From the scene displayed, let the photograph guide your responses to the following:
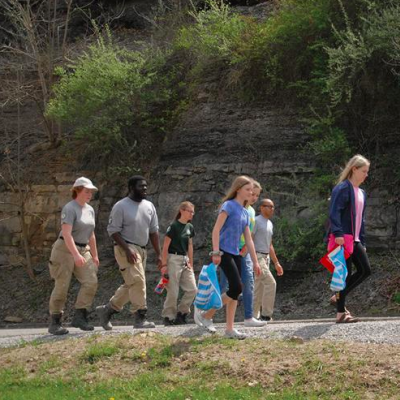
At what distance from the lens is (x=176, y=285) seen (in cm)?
1414

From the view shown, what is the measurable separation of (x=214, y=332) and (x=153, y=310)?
10.0 m

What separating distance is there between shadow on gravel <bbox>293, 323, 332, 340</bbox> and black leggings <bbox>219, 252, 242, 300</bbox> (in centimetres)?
79

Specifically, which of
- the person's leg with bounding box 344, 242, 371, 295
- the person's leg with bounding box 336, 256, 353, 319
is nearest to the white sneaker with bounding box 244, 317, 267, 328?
the person's leg with bounding box 336, 256, 353, 319

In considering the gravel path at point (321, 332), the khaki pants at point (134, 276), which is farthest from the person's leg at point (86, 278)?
Result: the gravel path at point (321, 332)

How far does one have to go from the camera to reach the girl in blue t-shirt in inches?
412

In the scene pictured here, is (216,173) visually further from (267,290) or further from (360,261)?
(360,261)

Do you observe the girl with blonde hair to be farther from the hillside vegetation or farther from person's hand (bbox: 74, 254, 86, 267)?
the hillside vegetation

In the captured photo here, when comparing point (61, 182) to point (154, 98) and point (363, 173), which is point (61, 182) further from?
point (363, 173)

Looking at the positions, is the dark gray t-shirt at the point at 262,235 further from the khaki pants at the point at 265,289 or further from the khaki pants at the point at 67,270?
the khaki pants at the point at 67,270

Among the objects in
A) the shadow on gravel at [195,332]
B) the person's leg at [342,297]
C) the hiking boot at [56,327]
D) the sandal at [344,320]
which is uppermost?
the person's leg at [342,297]

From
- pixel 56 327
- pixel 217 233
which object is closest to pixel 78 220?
pixel 56 327

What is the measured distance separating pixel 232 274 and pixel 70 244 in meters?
2.33

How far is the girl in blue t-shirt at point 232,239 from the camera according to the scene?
34.3ft

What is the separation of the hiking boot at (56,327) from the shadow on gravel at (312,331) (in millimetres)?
3113
